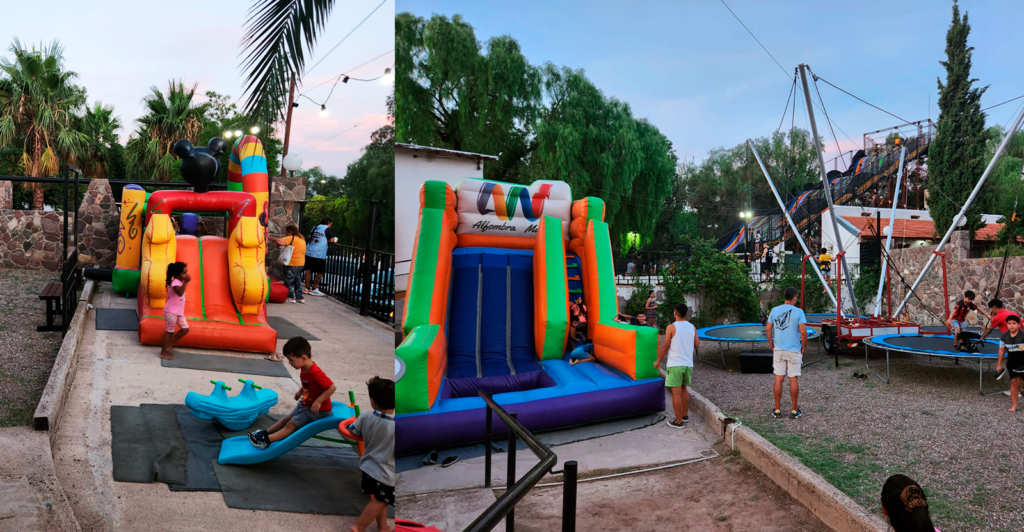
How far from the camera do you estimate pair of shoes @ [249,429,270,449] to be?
1.93m

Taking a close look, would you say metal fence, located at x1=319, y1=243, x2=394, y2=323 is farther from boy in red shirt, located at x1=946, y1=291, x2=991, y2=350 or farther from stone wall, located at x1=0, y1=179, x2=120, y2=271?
boy in red shirt, located at x1=946, y1=291, x2=991, y2=350

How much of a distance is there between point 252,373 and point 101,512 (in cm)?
106

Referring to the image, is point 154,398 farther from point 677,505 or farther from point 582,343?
point 582,343

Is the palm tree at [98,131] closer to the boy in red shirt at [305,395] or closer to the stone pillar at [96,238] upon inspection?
the boy in red shirt at [305,395]

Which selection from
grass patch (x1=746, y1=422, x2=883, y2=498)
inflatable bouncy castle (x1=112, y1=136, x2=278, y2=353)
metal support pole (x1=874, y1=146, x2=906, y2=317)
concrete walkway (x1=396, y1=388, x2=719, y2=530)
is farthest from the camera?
metal support pole (x1=874, y1=146, x2=906, y2=317)

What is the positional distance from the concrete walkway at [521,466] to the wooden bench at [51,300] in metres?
1.86

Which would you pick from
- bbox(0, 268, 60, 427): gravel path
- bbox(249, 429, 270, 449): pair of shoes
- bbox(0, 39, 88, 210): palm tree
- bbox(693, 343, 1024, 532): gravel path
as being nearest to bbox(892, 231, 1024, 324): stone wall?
bbox(693, 343, 1024, 532): gravel path

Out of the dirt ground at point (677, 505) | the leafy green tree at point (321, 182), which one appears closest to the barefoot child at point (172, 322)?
the leafy green tree at point (321, 182)

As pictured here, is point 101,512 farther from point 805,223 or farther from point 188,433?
point 805,223

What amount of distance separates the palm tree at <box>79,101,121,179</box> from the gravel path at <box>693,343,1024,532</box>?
10.4ft

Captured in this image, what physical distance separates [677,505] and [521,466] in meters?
0.74

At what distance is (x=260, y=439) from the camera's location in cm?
197

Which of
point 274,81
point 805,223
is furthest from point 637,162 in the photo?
point 274,81

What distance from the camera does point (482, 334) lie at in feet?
11.8
